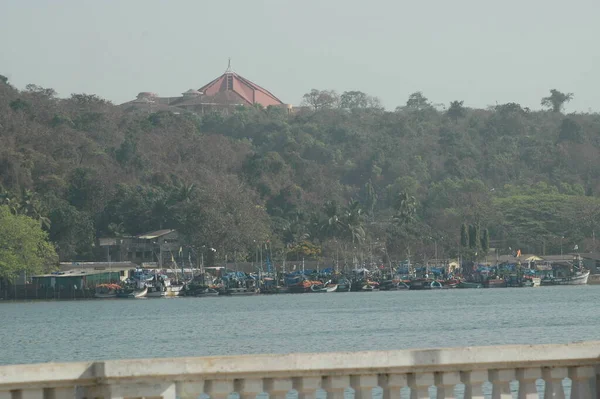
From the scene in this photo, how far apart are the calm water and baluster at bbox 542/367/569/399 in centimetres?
3671

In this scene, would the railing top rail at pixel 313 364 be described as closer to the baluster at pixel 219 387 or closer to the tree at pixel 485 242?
the baluster at pixel 219 387

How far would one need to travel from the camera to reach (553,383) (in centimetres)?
955

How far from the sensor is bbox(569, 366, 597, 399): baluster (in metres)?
9.70

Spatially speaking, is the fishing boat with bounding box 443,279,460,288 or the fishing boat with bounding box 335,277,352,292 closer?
the fishing boat with bounding box 335,277,352,292

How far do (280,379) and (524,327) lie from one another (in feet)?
169

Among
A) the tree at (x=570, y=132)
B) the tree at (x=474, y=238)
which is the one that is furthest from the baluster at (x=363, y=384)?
the tree at (x=570, y=132)

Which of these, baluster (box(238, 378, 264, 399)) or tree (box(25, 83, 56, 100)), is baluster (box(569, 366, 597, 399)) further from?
tree (box(25, 83, 56, 100))

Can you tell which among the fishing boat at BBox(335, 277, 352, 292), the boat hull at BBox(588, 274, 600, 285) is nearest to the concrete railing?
the fishing boat at BBox(335, 277, 352, 292)

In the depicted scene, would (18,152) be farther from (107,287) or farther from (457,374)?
(457,374)

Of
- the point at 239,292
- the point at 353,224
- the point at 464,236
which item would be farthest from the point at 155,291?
the point at 464,236

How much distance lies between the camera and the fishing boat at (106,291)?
400 ft

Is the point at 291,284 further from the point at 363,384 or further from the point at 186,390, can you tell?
the point at 186,390

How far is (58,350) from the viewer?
54.0 metres

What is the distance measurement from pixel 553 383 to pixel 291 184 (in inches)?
5857
